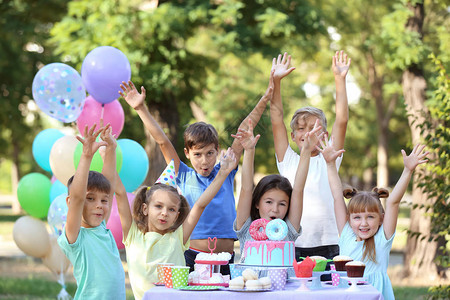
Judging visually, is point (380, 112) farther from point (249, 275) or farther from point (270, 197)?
point (249, 275)

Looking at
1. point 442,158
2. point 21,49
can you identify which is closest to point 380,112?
point 21,49

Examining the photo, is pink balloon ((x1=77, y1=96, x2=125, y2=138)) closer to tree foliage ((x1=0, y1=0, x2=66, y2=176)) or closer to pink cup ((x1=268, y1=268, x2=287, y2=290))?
pink cup ((x1=268, y1=268, x2=287, y2=290))

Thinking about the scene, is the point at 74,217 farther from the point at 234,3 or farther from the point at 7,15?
the point at 7,15

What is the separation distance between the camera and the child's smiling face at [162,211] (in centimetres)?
399

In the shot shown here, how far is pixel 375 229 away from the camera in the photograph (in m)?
3.97

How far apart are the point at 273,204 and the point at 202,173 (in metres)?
0.72

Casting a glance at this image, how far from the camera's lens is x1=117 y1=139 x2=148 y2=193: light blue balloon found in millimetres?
6965

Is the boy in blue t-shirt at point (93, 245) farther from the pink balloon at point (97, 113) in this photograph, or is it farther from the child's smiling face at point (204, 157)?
the pink balloon at point (97, 113)

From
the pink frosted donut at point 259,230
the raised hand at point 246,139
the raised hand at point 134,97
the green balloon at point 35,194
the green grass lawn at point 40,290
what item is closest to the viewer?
the pink frosted donut at point 259,230

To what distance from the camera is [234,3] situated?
12.2 m

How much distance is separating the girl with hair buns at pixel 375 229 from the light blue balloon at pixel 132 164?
335cm

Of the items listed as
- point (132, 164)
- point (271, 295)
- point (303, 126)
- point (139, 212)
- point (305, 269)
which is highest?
point (132, 164)

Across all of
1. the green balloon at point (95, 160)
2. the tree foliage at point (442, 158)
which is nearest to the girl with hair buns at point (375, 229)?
the tree foliage at point (442, 158)

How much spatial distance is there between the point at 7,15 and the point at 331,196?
13399 mm
